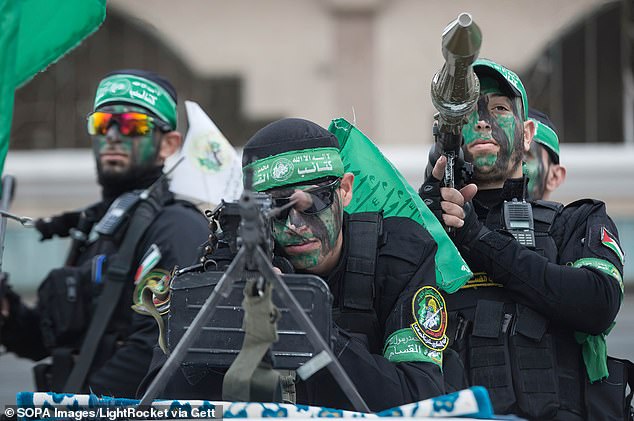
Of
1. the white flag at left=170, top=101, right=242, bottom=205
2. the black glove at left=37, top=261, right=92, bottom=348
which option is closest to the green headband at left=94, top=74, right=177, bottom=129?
the white flag at left=170, top=101, right=242, bottom=205

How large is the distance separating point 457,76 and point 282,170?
0.51 meters

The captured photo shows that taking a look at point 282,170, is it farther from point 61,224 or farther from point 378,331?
point 61,224

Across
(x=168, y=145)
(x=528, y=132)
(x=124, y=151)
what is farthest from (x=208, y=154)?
(x=528, y=132)

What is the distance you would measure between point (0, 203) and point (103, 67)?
344 inches

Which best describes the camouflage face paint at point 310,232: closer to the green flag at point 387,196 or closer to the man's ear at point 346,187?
the man's ear at point 346,187

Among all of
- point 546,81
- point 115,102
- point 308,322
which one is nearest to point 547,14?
point 546,81

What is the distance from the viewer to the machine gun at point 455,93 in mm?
2896

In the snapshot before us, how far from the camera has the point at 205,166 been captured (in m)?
4.93

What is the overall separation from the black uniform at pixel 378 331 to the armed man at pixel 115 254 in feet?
4.30

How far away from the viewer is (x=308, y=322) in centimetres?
248

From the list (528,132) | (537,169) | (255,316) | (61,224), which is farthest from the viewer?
(61,224)

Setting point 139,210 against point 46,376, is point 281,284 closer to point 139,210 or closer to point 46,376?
point 139,210

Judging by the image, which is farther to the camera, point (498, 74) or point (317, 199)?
point (498, 74)

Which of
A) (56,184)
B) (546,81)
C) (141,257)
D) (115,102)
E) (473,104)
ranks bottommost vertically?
(141,257)
